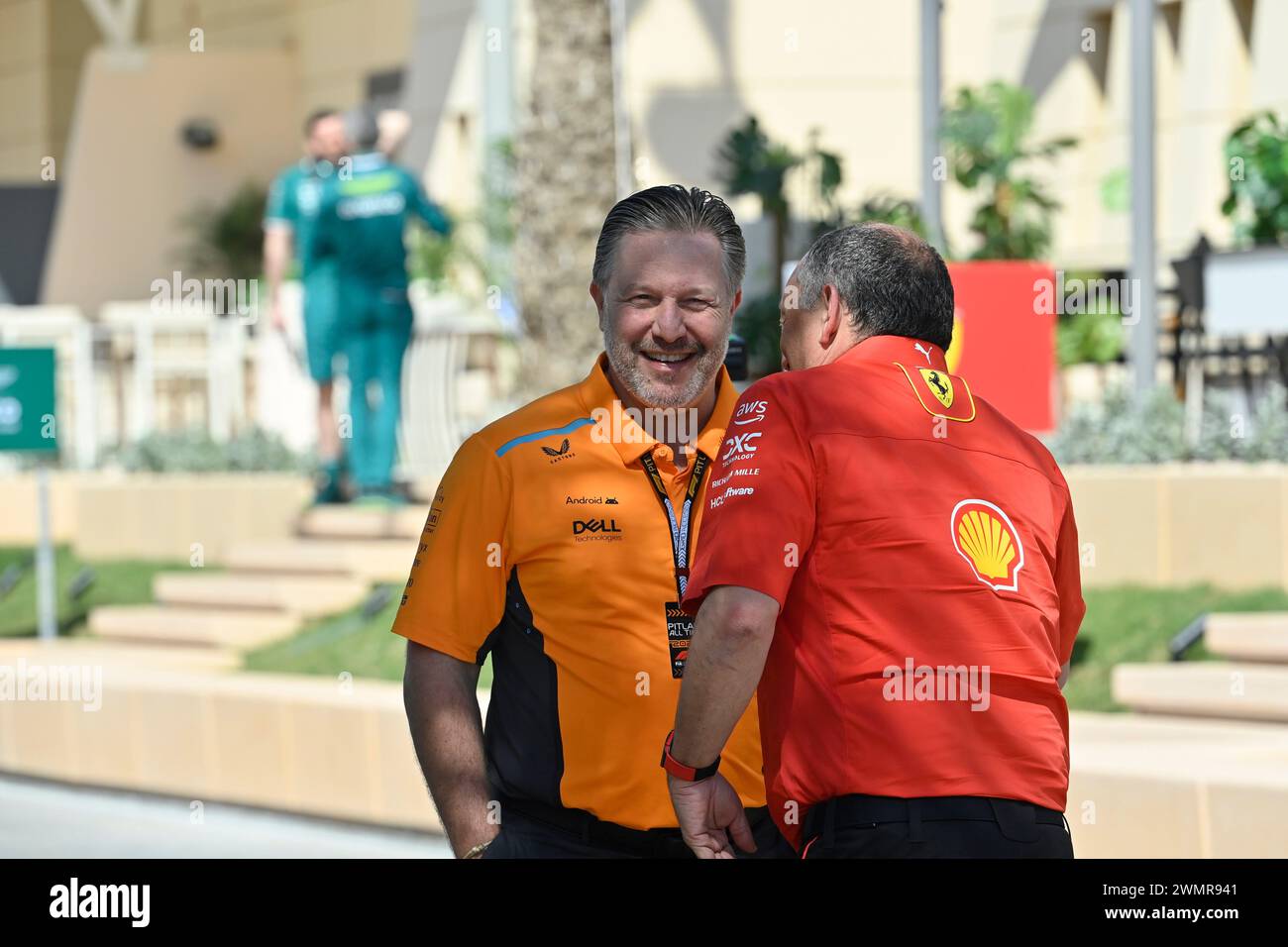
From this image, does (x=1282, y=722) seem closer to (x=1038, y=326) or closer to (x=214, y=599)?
(x=1038, y=326)

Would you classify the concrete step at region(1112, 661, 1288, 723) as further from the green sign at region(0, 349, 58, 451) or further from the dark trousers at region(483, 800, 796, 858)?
the green sign at region(0, 349, 58, 451)

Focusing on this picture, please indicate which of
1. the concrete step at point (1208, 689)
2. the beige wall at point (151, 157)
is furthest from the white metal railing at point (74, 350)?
the concrete step at point (1208, 689)

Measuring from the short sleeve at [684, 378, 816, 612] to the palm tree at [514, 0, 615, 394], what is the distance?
8.68 meters

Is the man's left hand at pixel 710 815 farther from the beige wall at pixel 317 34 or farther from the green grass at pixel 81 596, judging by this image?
the beige wall at pixel 317 34

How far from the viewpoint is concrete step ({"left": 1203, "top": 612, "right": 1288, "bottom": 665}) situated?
Answer: 7918 millimetres

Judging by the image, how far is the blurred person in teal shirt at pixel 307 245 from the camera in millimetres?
11156

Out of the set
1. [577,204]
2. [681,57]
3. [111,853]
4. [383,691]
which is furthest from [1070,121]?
[111,853]

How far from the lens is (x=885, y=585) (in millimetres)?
3012

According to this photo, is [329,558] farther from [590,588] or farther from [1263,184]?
[590,588]
